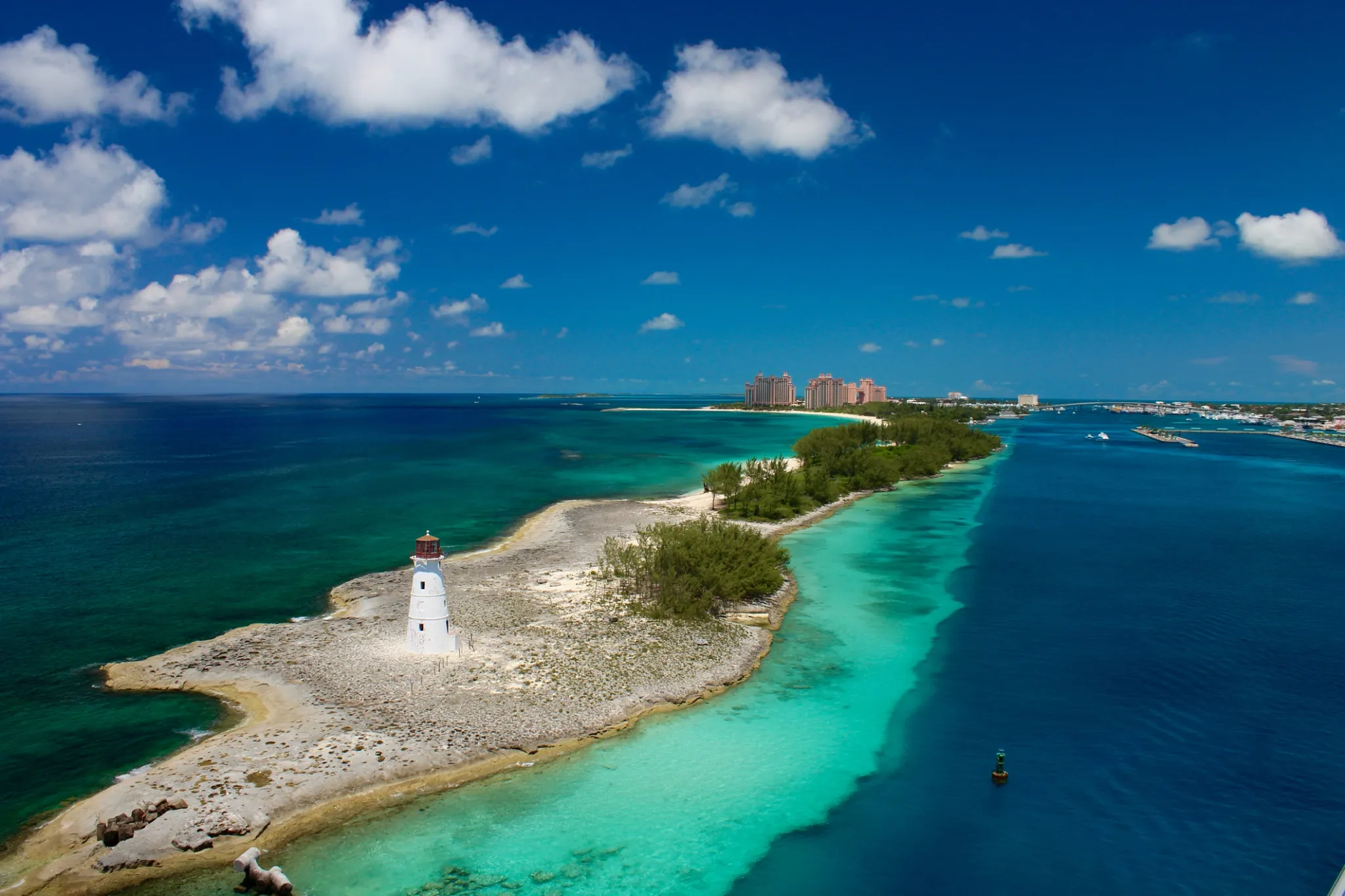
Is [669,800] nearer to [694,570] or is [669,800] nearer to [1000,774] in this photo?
[1000,774]

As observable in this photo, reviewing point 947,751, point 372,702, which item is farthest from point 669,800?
point 372,702

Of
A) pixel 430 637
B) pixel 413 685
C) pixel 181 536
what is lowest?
pixel 181 536

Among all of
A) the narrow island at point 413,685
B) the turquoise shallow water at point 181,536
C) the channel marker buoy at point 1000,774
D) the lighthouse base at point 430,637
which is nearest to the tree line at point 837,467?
the turquoise shallow water at point 181,536

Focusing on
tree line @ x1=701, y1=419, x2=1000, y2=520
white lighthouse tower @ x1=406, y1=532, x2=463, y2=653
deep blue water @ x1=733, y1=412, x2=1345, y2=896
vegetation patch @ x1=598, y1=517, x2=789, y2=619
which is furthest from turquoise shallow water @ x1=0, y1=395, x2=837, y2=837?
deep blue water @ x1=733, y1=412, x2=1345, y2=896

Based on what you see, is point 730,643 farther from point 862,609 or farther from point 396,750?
point 396,750

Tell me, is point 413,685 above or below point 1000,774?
above

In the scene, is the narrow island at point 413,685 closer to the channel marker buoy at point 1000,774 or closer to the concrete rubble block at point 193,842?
the concrete rubble block at point 193,842

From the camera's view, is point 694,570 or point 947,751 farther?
point 694,570
